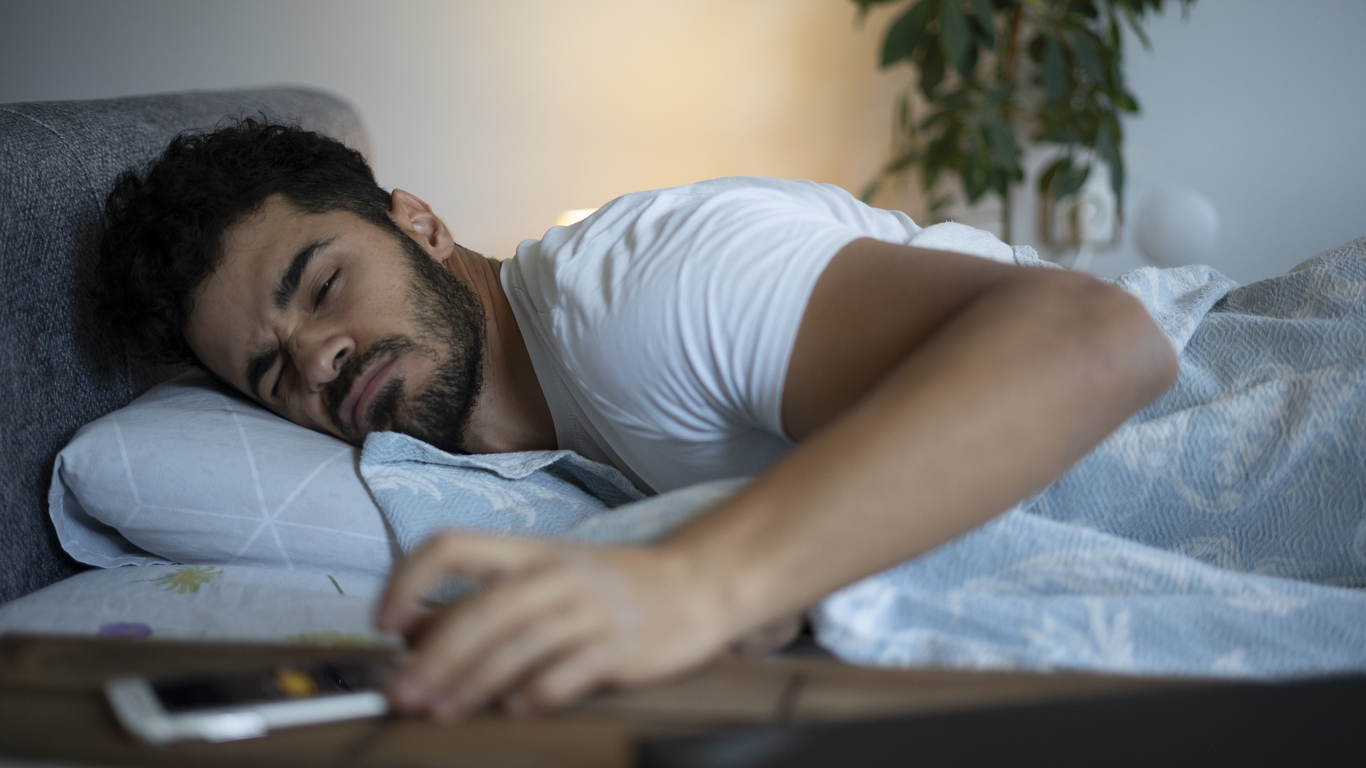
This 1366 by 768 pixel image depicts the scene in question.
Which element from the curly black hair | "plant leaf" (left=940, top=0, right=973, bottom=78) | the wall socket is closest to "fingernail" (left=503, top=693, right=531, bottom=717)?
the curly black hair

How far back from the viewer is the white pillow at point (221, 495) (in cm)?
83

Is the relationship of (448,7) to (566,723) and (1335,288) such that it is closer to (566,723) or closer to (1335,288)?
(1335,288)

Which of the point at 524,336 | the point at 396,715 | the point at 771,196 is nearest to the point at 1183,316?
the point at 771,196

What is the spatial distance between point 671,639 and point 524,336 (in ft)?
1.94

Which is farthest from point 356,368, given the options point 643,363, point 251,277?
point 643,363

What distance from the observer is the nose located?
90cm

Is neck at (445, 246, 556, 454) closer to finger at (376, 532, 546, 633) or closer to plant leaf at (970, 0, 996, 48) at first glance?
finger at (376, 532, 546, 633)

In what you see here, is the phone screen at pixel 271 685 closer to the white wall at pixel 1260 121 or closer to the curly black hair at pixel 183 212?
the curly black hair at pixel 183 212

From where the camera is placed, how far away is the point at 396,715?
0.35m

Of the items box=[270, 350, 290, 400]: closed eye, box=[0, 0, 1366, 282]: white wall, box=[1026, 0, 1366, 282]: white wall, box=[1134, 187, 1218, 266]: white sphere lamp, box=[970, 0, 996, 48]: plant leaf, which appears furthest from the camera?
box=[0, 0, 1366, 282]: white wall

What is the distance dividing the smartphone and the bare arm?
0.02m

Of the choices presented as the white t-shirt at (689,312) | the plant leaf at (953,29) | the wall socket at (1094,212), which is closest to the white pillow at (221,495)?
the white t-shirt at (689,312)

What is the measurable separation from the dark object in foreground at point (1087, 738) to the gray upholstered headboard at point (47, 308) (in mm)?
811

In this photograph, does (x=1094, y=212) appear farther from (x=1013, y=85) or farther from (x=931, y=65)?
(x=931, y=65)
